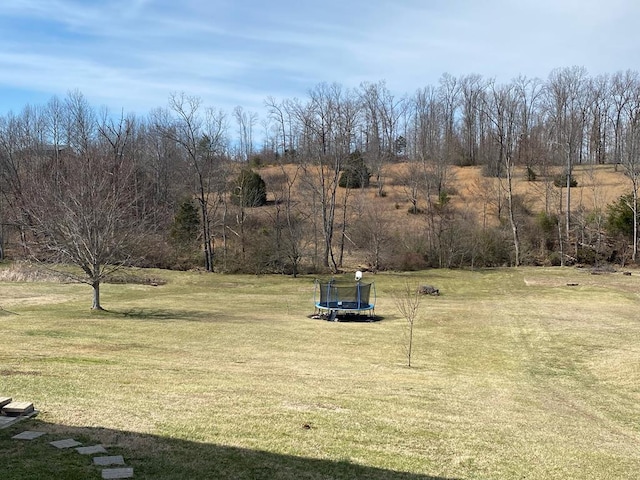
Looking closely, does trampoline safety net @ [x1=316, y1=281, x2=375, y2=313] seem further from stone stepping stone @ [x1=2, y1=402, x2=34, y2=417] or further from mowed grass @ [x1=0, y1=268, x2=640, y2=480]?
stone stepping stone @ [x1=2, y1=402, x2=34, y2=417]

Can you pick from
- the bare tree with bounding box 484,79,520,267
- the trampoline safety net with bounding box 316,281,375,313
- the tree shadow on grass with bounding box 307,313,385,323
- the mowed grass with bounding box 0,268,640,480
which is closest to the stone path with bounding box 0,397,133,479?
the mowed grass with bounding box 0,268,640,480

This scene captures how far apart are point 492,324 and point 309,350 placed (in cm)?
925

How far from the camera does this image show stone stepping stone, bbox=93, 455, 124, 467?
5532 millimetres

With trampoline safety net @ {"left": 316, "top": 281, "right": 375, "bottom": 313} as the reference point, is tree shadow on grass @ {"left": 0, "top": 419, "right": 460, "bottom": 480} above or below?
above

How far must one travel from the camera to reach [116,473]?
5.32 meters

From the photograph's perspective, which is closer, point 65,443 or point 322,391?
point 65,443

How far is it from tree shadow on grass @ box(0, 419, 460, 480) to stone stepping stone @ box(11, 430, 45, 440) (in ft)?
0.26

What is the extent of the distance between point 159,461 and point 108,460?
0.49 metres

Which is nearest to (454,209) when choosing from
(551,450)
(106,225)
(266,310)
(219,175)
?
(219,175)

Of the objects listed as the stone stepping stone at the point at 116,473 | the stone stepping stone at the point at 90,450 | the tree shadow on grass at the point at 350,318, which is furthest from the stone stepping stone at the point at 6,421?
the tree shadow on grass at the point at 350,318

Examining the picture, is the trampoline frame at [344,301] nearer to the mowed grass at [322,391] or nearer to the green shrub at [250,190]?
the mowed grass at [322,391]

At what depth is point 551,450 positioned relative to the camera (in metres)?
7.52

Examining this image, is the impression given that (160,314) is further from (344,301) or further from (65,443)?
(65,443)

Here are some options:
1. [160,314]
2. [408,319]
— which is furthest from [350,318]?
[160,314]
